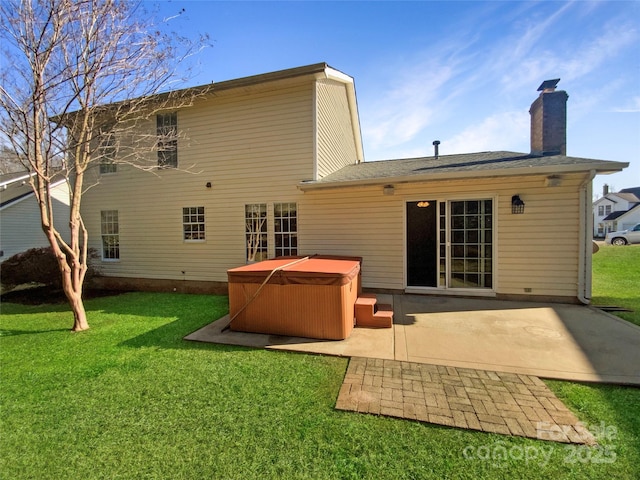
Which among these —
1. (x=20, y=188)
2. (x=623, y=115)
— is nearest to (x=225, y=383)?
(x=623, y=115)

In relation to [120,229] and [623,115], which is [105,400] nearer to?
[120,229]

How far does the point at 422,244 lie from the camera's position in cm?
655

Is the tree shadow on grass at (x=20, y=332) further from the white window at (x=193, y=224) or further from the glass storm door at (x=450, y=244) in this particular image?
the glass storm door at (x=450, y=244)

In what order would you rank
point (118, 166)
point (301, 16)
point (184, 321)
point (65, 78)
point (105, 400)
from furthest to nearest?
point (118, 166), point (301, 16), point (184, 321), point (65, 78), point (105, 400)

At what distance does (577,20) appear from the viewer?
17.7ft

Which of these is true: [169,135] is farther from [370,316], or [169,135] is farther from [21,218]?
[21,218]

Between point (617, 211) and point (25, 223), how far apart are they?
55979 mm

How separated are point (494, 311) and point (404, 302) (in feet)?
5.46

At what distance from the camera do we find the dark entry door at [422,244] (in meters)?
6.45

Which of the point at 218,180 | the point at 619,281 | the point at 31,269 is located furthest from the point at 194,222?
the point at 619,281

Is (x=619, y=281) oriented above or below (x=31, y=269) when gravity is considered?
below

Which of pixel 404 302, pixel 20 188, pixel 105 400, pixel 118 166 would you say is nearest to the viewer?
pixel 105 400

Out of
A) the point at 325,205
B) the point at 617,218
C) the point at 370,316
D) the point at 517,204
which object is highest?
the point at 617,218

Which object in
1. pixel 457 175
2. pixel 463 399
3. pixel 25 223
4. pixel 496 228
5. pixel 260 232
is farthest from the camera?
pixel 25 223
